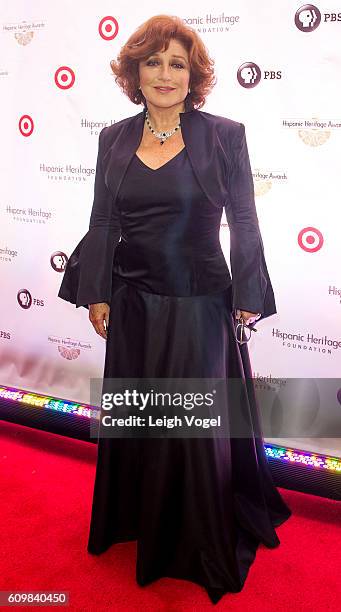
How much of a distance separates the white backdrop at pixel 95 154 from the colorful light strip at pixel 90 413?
141 mm

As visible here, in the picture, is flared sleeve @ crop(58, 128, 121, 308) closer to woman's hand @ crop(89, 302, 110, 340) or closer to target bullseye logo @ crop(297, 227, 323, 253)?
woman's hand @ crop(89, 302, 110, 340)

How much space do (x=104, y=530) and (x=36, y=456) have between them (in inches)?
37.2

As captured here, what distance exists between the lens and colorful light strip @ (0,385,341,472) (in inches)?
104

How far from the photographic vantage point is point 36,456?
3117mm

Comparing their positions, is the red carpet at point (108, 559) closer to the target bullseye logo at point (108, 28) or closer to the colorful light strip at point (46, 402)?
the colorful light strip at point (46, 402)

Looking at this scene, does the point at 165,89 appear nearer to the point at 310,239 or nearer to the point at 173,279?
the point at 173,279

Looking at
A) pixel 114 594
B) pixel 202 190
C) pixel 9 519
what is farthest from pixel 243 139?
pixel 9 519

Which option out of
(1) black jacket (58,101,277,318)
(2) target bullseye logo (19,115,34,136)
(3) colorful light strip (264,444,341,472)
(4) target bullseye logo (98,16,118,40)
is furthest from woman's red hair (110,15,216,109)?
(3) colorful light strip (264,444,341,472)

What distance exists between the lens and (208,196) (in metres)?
1.97

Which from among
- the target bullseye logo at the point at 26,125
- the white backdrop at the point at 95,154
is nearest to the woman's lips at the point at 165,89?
the white backdrop at the point at 95,154

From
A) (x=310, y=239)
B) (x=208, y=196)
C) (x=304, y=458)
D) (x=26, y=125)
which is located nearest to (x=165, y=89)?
(x=208, y=196)

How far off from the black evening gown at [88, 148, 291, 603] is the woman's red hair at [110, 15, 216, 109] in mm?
326

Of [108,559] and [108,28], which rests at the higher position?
[108,28]

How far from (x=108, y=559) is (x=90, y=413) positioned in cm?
91
